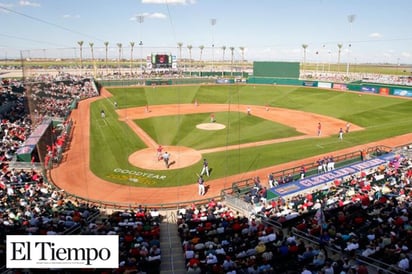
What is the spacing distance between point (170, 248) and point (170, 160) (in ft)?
44.7

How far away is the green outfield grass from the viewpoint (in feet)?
88.0

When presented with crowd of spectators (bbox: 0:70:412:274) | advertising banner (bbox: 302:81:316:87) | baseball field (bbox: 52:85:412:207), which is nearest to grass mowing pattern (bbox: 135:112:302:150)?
baseball field (bbox: 52:85:412:207)

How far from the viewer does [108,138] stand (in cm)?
3525

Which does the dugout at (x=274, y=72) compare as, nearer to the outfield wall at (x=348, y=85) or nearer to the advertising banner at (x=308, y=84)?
the outfield wall at (x=348, y=85)

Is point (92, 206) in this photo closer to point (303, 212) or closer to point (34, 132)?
point (303, 212)

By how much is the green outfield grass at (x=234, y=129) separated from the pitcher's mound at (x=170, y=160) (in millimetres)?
787

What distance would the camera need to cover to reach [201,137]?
116 feet

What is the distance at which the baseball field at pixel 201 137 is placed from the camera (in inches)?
934

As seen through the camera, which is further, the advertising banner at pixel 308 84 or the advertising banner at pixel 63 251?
the advertising banner at pixel 308 84

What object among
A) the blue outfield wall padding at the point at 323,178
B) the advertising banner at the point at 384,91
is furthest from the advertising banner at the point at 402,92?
the blue outfield wall padding at the point at 323,178

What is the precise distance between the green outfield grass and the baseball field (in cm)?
9

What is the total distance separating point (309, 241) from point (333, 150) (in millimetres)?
18754

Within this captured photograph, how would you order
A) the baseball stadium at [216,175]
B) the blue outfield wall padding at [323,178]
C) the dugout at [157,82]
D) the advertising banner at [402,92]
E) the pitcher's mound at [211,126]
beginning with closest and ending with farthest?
the baseball stadium at [216,175] < the blue outfield wall padding at [323,178] < the pitcher's mound at [211,126] < the advertising banner at [402,92] < the dugout at [157,82]

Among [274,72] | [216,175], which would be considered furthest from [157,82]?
[216,175]
